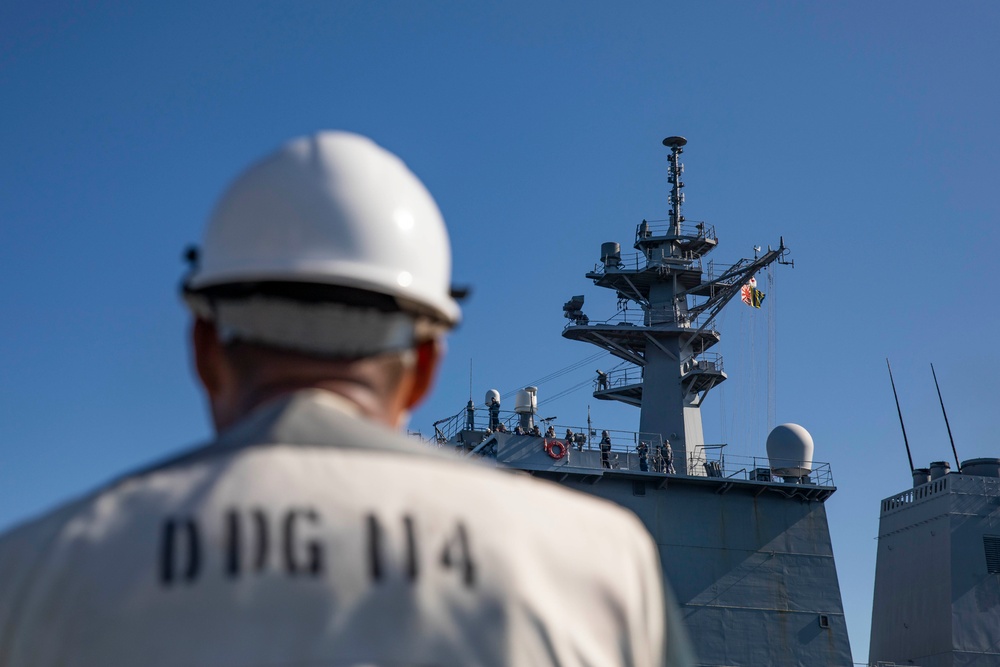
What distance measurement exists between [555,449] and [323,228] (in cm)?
2668

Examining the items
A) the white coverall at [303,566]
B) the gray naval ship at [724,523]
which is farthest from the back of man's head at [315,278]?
the gray naval ship at [724,523]

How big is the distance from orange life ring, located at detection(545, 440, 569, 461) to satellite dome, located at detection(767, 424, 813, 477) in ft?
20.0

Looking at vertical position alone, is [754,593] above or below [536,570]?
above

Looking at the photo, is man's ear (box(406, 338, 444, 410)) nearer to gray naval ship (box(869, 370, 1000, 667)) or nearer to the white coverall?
the white coverall

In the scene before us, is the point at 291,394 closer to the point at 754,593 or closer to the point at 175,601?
the point at 175,601

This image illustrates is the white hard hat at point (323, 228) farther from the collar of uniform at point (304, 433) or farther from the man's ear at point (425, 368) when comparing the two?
the collar of uniform at point (304, 433)

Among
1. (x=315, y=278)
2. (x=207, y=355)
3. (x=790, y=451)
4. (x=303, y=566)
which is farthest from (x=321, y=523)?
(x=790, y=451)

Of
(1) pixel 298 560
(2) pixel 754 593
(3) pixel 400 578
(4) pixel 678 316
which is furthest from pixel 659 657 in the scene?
(4) pixel 678 316

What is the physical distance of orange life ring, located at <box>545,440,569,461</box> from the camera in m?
28.7

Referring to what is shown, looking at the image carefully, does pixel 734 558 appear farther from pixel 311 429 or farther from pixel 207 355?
pixel 311 429

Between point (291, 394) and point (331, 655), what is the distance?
56 cm

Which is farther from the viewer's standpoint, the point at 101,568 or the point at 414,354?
the point at 414,354

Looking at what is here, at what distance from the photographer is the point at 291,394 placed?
230 cm

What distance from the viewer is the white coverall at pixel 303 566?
1925 millimetres
